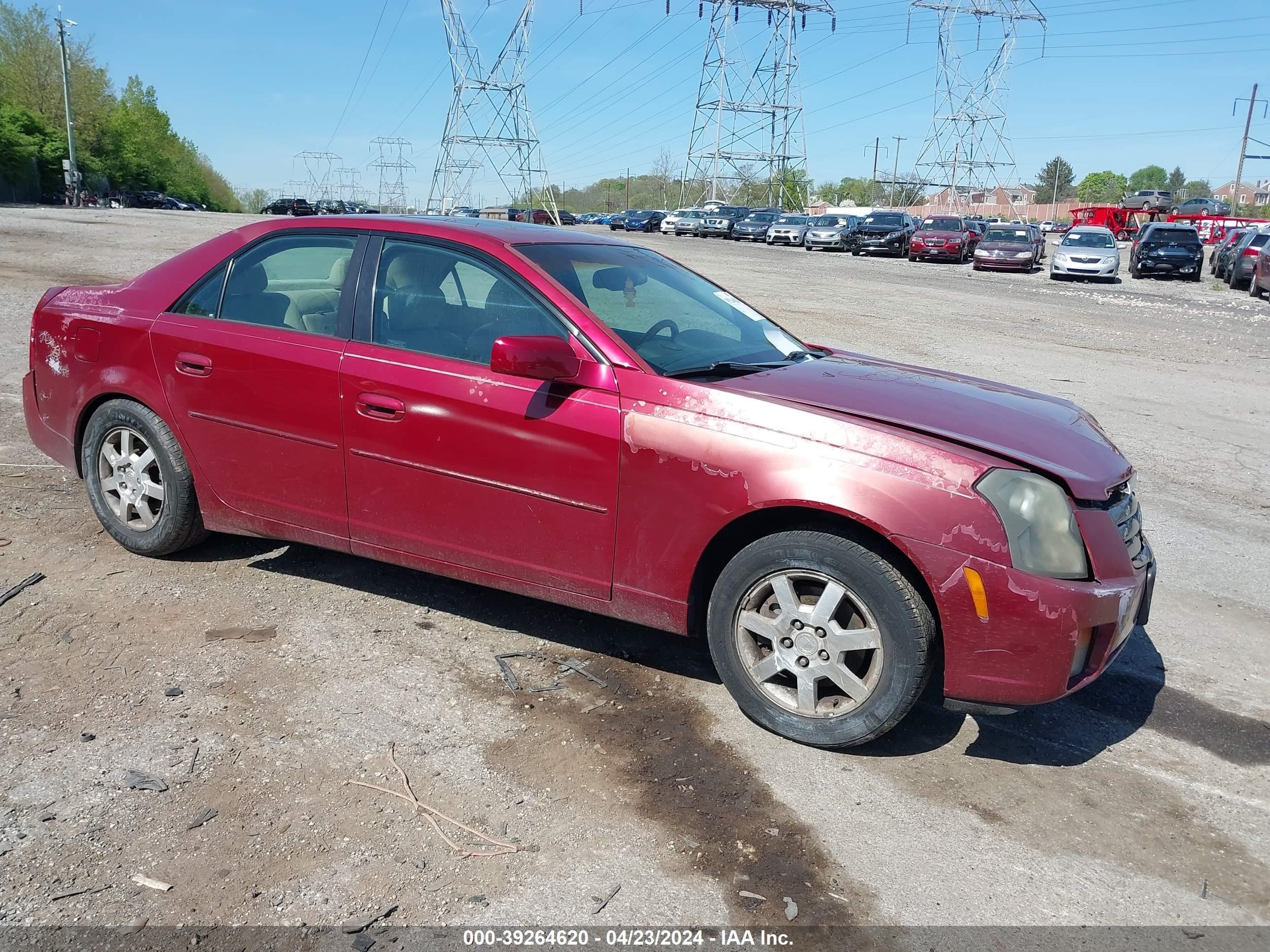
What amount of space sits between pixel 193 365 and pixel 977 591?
3410 mm

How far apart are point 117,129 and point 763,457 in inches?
3678

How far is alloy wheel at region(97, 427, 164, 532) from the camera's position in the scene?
183 inches

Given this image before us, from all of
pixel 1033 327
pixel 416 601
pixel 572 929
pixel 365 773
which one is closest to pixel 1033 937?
pixel 572 929

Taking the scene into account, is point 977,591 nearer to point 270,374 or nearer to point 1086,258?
point 270,374

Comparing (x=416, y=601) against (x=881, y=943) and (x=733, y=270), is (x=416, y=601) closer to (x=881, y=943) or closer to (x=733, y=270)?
(x=881, y=943)

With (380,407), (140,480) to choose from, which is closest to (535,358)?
(380,407)

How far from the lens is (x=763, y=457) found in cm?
329

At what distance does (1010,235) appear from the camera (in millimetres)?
33594

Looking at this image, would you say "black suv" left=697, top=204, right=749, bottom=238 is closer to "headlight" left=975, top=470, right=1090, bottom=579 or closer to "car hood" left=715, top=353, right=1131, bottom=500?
"car hood" left=715, top=353, right=1131, bottom=500

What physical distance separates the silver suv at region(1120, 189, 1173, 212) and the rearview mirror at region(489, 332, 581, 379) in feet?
196

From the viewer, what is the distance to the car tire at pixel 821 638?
124 inches

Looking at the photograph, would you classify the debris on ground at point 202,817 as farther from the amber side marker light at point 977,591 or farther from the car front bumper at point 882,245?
the car front bumper at point 882,245

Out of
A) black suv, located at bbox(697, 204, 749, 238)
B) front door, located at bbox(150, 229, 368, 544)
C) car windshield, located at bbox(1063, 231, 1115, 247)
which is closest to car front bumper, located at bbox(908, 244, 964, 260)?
car windshield, located at bbox(1063, 231, 1115, 247)

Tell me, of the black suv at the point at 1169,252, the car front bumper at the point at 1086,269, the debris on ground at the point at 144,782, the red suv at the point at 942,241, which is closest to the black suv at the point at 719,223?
the red suv at the point at 942,241
